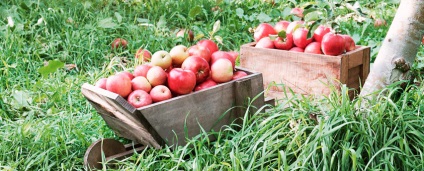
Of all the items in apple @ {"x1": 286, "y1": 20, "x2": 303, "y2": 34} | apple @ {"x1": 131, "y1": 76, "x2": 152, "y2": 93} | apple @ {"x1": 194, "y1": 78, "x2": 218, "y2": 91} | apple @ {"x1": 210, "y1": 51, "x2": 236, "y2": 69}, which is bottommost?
apple @ {"x1": 194, "y1": 78, "x2": 218, "y2": 91}

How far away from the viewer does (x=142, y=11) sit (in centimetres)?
554

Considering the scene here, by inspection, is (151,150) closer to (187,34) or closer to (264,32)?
(264,32)

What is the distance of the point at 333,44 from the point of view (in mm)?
3332

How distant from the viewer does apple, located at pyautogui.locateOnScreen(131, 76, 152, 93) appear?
115 inches

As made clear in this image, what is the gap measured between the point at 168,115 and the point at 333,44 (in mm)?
1056

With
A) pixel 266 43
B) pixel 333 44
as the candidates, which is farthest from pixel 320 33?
pixel 266 43

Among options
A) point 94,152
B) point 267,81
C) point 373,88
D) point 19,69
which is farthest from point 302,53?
point 19,69

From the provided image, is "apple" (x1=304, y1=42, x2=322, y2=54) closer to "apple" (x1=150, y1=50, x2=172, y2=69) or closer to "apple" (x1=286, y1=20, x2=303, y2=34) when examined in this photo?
"apple" (x1=286, y1=20, x2=303, y2=34)

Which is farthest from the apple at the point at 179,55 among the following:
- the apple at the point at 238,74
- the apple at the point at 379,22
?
the apple at the point at 379,22

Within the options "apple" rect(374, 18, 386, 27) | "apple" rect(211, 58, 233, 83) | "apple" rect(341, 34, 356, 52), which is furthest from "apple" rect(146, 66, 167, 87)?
"apple" rect(374, 18, 386, 27)

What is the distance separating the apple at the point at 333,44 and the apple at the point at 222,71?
60 centimetres

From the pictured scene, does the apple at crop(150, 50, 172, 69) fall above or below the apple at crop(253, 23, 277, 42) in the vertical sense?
above

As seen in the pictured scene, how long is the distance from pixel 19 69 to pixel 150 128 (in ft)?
5.77

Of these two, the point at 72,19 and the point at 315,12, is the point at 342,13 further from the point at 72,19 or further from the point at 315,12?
the point at 315,12
